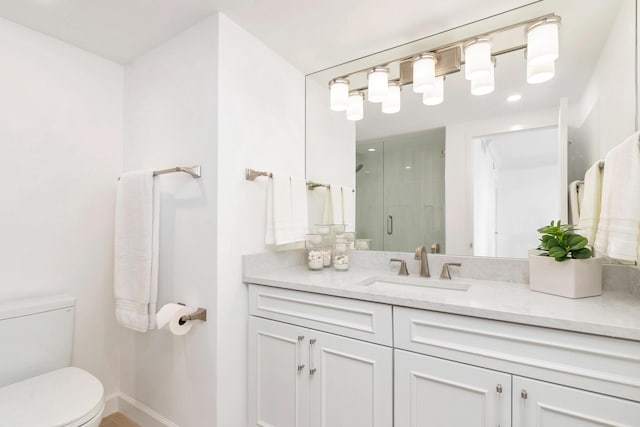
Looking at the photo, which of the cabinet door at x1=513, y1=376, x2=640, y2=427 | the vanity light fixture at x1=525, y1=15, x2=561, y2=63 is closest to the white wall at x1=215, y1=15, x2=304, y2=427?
the cabinet door at x1=513, y1=376, x2=640, y2=427

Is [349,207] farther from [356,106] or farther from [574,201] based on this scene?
[574,201]

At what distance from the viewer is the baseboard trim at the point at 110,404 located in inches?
72.4

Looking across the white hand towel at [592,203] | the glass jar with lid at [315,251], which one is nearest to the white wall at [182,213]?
the glass jar with lid at [315,251]

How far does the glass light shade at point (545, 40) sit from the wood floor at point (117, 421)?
2818mm

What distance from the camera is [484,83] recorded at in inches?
58.8

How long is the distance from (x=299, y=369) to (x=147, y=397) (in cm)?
102

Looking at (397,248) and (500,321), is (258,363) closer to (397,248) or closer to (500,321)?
(397,248)

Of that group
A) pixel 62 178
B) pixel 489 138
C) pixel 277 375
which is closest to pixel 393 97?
pixel 489 138

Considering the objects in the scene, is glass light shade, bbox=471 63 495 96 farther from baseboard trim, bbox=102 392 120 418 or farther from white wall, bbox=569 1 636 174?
baseboard trim, bbox=102 392 120 418

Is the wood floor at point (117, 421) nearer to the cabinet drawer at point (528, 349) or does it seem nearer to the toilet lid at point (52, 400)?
the toilet lid at point (52, 400)

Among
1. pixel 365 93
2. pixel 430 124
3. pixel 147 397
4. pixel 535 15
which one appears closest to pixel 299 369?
pixel 147 397

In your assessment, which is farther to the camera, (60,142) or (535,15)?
(60,142)

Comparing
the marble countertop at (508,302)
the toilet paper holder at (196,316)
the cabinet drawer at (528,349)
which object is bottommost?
the toilet paper holder at (196,316)

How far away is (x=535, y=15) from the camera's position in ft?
4.58
